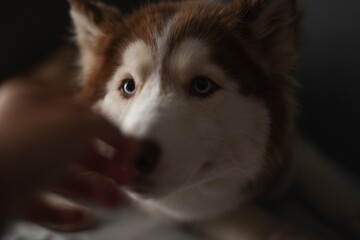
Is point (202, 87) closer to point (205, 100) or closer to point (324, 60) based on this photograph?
point (205, 100)

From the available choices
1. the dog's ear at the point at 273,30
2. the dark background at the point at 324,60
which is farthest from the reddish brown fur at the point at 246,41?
the dark background at the point at 324,60

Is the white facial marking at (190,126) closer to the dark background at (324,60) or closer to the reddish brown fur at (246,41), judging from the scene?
the reddish brown fur at (246,41)

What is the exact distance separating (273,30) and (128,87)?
39cm

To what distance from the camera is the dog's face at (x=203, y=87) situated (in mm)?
1034

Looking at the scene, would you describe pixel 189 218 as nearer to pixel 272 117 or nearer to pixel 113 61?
pixel 272 117

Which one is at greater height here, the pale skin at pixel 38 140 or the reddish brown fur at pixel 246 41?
the reddish brown fur at pixel 246 41

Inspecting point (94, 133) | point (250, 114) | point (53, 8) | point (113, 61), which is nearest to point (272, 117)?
point (250, 114)

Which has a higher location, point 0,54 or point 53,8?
point 53,8

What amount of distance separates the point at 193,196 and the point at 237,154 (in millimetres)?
168

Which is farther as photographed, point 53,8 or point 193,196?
point 53,8

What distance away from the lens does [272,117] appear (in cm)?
118

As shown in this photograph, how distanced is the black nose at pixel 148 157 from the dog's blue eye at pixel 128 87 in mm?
278

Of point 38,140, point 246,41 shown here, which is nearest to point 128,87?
point 246,41

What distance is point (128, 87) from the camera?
3.86 feet
